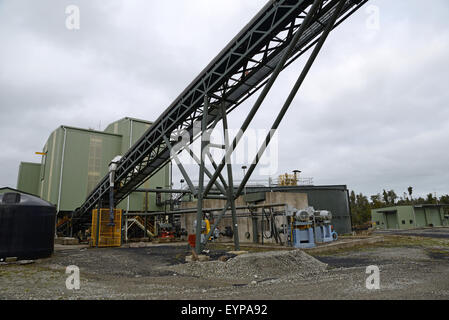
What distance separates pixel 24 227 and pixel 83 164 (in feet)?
52.0

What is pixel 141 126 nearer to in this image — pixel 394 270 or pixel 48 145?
pixel 48 145

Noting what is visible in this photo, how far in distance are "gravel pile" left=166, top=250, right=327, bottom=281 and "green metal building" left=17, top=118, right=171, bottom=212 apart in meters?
19.3

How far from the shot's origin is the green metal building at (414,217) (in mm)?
Answer: 40906

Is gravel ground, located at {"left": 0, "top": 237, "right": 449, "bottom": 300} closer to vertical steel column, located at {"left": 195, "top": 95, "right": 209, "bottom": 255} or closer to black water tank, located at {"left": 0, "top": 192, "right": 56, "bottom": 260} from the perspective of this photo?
vertical steel column, located at {"left": 195, "top": 95, "right": 209, "bottom": 255}

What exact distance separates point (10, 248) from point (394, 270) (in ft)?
41.2

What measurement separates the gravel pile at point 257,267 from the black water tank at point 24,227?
618cm

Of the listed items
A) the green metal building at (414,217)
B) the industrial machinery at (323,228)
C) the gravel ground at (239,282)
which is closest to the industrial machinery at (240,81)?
the gravel ground at (239,282)

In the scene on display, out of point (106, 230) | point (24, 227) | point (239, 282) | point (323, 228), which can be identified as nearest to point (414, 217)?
point (323, 228)

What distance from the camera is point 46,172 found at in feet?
87.9

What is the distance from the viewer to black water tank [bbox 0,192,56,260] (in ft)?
33.9

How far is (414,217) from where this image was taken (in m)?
40.7

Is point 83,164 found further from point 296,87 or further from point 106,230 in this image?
point 296,87
